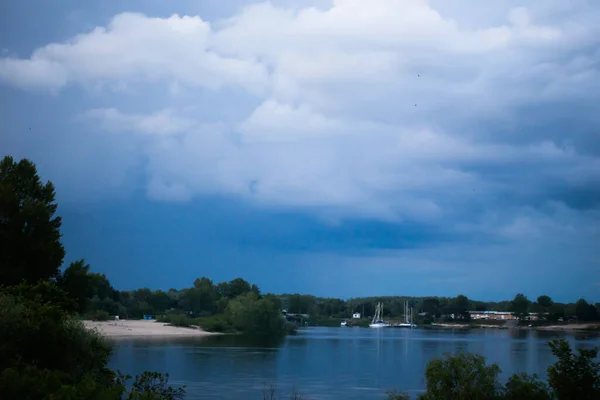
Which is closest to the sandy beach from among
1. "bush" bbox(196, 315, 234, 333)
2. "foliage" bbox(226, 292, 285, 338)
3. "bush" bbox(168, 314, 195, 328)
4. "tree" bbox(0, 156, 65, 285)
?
"bush" bbox(196, 315, 234, 333)

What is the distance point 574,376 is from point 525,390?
53.0 inches

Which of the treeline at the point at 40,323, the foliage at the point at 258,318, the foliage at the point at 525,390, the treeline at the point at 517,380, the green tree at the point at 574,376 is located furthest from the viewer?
the foliage at the point at 258,318

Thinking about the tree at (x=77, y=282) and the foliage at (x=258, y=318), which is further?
the foliage at (x=258, y=318)

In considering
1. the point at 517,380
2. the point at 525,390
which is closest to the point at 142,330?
the point at 517,380

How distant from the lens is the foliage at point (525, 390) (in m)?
18.4

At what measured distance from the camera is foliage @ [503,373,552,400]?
60.2ft

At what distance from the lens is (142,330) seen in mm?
106688

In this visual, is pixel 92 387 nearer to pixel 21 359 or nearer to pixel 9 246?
pixel 21 359

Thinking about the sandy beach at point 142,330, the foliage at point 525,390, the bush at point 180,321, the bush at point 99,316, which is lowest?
the sandy beach at point 142,330

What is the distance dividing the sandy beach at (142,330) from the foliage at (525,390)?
77631mm

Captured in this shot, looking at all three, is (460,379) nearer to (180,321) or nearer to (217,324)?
(217,324)

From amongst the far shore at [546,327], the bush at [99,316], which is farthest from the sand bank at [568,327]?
the bush at [99,316]

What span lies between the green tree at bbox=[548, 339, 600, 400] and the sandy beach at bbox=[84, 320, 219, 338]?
78.8 m

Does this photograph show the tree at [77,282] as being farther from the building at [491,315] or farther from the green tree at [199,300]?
the building at [491,315]
